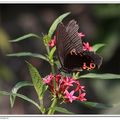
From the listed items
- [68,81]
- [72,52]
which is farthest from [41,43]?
[68,81]

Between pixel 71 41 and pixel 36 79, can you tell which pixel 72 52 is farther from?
pixel 36 79

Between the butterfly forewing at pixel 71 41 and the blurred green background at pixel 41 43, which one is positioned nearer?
the butterfly forewing at pixel 71 41

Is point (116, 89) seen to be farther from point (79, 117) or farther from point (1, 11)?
point (1, 11)

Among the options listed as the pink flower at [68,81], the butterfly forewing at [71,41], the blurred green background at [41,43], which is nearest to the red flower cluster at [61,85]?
the pink flower at [68,81]

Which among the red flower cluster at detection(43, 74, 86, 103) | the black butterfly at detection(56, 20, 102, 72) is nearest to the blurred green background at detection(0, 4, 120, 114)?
the black butterfly at detection(56, 20, 102, 72)

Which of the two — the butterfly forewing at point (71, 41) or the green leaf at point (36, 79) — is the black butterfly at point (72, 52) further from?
the green leaf at point (36, 79)
